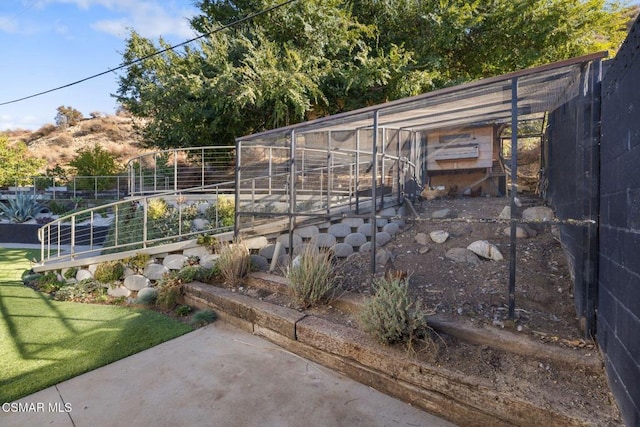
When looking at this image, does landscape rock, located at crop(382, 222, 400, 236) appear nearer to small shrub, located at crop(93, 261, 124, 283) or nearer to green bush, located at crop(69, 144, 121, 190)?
small shrub, located at crop(93, 261, 124, 283)

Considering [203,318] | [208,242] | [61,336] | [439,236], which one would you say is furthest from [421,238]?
[61,336]

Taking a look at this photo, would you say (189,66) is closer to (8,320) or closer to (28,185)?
(8,320)

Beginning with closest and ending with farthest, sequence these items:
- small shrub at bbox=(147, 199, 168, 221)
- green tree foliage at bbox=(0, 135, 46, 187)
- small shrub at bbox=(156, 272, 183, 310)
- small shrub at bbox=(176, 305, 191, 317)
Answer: small shrub at bbox=(176, 305, 191, 317) → small shrub at bbox=(156, 272, 183, 310) → small shrub at bbox=(147, 199, 168, 221) → green tree foliage at bbox=(0, 135, 46, 187)

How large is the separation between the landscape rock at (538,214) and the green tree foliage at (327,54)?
6.58 m

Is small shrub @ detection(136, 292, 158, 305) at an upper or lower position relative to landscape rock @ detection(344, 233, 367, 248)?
lower

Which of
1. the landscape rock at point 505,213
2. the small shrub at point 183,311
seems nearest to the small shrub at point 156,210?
the small shrub at point 183,311

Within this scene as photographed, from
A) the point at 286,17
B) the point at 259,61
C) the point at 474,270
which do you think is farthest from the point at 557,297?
the point at 286,17

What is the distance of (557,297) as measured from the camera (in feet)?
9.89

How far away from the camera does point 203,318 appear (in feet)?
12.9

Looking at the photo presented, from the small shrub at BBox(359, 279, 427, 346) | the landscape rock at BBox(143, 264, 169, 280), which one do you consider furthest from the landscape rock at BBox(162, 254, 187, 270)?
the small shrub at BBox(359, 279, 427, 346)

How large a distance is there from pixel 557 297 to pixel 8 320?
5.66 metres

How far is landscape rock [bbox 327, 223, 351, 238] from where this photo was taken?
5535 mm

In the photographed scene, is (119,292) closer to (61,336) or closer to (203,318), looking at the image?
(61,336)

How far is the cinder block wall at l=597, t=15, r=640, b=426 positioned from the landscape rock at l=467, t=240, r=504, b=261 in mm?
1628
